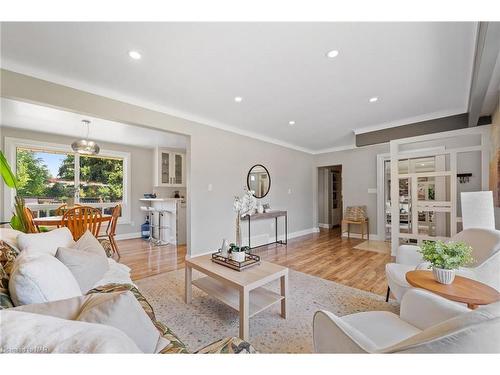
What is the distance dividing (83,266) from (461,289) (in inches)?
101

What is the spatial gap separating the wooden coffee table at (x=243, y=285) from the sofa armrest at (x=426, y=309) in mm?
872

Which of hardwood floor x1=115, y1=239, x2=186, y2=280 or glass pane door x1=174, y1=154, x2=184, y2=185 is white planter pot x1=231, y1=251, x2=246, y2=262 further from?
glass pane door x1=174, y1=154, x2=184, y2=185

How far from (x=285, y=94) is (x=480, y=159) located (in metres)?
3.12

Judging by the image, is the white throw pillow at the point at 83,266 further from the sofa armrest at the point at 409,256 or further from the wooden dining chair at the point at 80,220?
the sofa armrest at the point at 409,256

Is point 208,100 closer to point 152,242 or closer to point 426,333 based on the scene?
point 426,333

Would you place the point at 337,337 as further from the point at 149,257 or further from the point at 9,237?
the point at 149,257

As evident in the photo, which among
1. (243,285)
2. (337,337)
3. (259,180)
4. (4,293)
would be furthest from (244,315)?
(259,180)

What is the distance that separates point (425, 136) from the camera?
349 cm

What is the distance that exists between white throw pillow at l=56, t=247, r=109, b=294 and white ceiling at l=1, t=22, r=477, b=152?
1.67m

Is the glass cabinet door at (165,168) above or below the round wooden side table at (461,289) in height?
above

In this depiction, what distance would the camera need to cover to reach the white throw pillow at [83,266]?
4.60ft

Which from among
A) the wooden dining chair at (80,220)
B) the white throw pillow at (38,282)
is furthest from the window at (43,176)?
the white throw pillow at (38,282)

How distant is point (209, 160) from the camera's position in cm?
371

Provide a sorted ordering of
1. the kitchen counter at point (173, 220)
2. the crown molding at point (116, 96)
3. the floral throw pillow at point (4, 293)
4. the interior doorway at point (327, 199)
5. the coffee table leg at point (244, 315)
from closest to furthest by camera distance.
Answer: the floral throw pillow at point (4, 293)
the coffee table leg at point (244, 315)
the crown molding at point (116, 96)
the kitchen counter at point (173, 220)
the interior doorway at point (327, 199)
